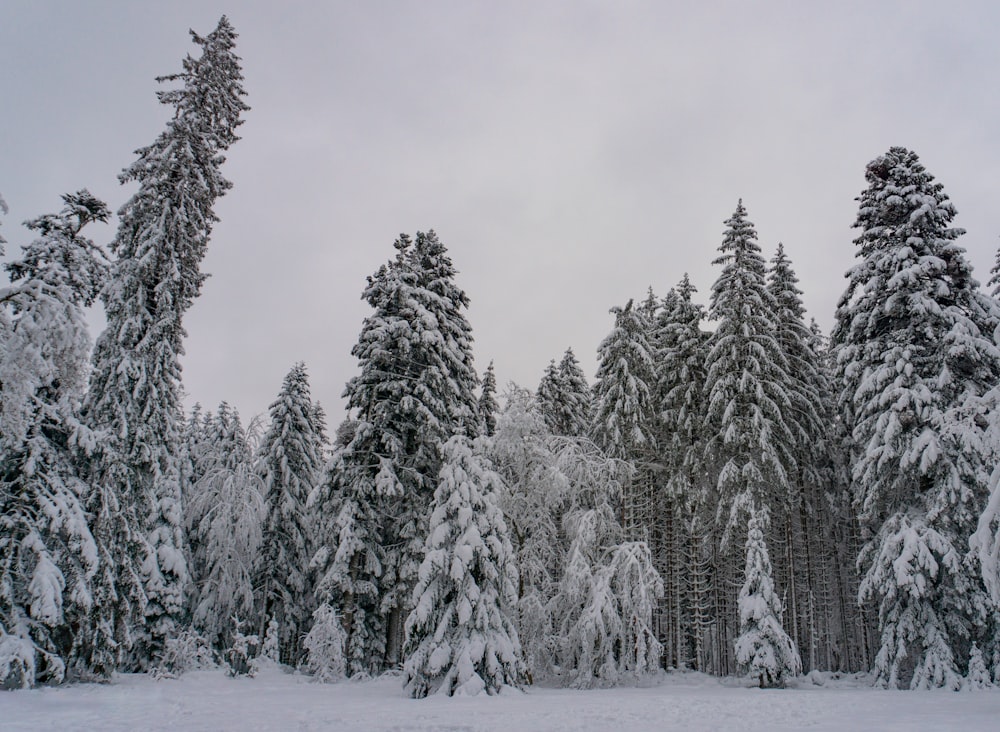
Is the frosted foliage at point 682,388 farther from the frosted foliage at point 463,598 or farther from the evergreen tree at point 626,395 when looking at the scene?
the frosted foliage at point 463,598

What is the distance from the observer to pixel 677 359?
3303 centimetres

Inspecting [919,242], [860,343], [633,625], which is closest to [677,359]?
[860,343]

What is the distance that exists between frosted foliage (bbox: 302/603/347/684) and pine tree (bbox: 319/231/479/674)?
0.78 m

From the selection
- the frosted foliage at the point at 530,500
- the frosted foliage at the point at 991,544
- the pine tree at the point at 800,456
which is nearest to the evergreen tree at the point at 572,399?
the pine tree at the point at 800,456

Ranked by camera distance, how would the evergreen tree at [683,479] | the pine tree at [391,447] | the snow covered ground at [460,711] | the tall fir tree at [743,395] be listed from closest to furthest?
the snow covered ground at [460,711], the pine tree at [391,447], the tall fir tree at [743,395], the evergreen tree at [683,479]

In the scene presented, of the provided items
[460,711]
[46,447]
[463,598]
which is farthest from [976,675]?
[46,447]

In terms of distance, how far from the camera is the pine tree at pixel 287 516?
112 ft

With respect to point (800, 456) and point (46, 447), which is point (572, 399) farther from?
point (46, 447)

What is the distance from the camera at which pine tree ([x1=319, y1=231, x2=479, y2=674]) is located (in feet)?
82.0

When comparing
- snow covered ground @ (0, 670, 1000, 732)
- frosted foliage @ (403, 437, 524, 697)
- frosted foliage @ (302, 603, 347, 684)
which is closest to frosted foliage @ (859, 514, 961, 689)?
snow covered ground @ (0, 670, 1000, 732)

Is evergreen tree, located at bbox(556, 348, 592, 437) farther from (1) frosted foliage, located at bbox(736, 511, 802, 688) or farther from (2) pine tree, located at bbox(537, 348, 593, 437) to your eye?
(1) frosted foliage, located at bbox(736, 511, 802, 688)

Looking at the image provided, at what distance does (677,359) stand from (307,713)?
24727 mm

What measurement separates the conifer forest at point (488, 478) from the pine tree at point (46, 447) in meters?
0.07

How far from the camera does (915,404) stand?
69.4ft
